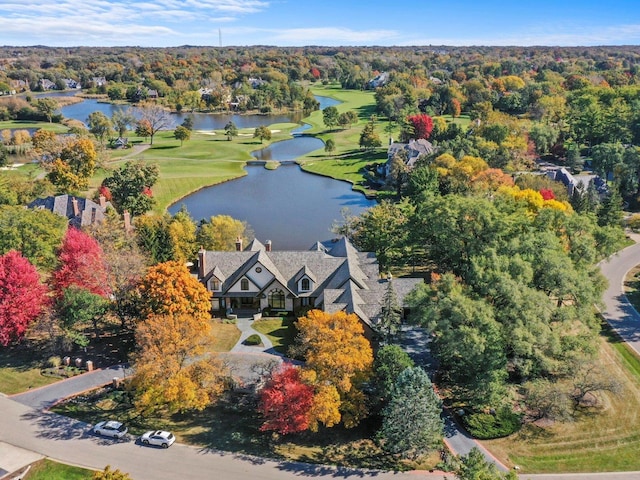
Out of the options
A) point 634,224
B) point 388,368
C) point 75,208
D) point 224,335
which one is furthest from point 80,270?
point 634,224

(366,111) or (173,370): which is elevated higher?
(366,111)

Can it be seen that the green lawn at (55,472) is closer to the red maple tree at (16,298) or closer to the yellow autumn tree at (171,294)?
the yellow autumn tree at (171,294)

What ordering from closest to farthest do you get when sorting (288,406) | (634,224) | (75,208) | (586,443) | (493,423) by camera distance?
1. (288,406)
2. (586,443)
3. (493,423)
4. (75,208)
5. (634,224)

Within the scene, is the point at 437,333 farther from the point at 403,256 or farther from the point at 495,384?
the point at 403,256

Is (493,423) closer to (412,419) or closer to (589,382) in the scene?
(412,419)

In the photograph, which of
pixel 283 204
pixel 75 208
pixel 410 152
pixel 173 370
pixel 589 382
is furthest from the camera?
pixel 410 152

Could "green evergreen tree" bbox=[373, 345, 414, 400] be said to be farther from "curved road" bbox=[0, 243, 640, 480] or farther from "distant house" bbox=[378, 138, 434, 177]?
"distant house" bbox=[378, 138, 434, 177]

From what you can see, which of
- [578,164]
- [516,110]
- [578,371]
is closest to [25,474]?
[578,371]
